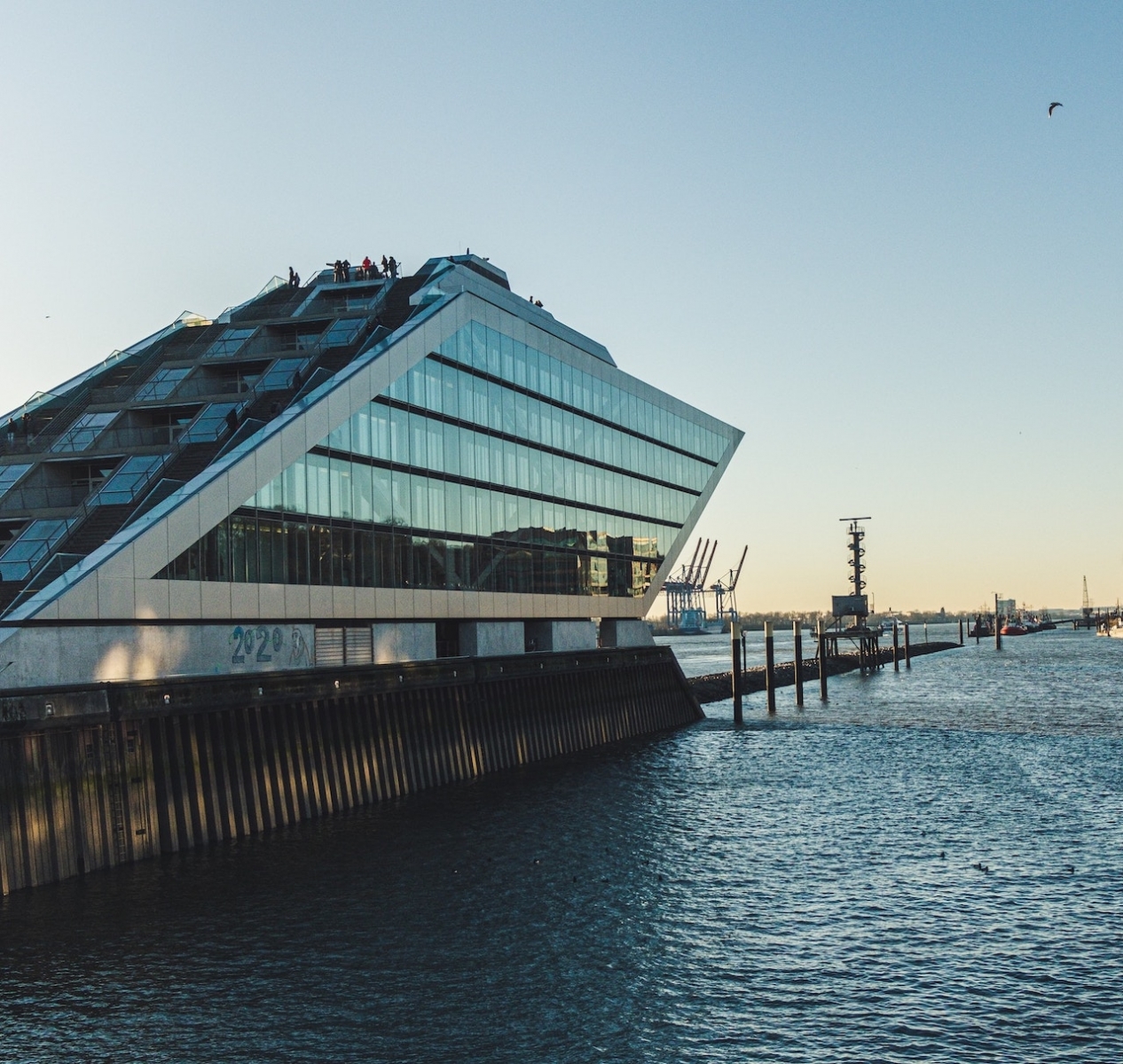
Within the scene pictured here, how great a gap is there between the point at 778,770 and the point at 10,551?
33523 millimetres

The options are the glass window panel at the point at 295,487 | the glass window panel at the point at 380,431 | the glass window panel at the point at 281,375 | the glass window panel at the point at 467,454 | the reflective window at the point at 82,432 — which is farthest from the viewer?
the glass window panel at the point at 467,454

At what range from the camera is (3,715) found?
94.9 ft

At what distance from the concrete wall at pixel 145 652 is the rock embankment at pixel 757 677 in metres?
39.4

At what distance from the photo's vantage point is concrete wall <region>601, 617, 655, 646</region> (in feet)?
250

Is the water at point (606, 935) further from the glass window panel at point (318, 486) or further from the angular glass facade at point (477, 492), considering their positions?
the glass window panel at point (318, 486)

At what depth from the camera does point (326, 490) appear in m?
47.2

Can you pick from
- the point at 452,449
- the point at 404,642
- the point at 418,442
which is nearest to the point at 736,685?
the point at 452,449

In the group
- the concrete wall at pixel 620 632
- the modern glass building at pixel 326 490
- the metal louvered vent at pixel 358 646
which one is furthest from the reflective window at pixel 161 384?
the concrete wall at pixel 620 632

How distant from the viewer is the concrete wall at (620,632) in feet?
250

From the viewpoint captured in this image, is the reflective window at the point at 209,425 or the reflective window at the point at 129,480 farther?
the reflective window at the point at 209,425

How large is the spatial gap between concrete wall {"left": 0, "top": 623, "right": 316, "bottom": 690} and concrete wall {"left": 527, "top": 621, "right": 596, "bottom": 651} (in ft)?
69.9

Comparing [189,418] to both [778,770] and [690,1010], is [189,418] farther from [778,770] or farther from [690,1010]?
[690,1010]

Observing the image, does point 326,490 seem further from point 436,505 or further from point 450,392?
point 450,392

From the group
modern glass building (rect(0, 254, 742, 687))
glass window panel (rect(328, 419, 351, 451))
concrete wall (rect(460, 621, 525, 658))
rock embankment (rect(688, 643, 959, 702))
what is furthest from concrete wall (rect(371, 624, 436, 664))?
rock embankment (rect(688, 643, 959, 702))
